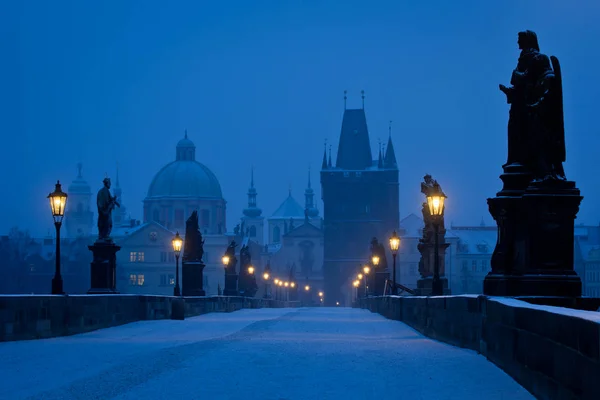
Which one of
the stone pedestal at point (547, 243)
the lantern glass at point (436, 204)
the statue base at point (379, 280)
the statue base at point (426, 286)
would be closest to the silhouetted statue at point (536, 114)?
the stone pedestal at point (547, 243)

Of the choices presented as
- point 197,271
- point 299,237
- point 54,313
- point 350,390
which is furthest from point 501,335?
point 299,237

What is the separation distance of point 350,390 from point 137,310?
18.9 meters

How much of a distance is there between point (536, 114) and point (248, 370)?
590cm

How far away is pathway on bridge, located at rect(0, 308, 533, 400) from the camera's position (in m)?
10.0

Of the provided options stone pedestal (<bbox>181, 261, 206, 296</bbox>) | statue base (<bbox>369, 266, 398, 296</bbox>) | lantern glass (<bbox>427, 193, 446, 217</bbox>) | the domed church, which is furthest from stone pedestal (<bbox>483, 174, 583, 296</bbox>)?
the domed church

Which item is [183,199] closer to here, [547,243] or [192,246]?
[192,246]

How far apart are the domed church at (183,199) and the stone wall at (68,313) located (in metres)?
135

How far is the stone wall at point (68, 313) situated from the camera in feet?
59.8

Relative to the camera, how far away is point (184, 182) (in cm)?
16850

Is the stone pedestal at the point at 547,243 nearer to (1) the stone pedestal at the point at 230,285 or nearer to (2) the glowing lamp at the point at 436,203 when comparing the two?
(2) the glowing lamp at the point at 436,203

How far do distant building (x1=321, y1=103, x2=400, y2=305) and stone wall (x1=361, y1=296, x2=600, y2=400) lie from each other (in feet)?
463

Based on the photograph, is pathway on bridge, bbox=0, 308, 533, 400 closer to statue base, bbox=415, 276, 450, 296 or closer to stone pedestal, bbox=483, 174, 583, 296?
stone pedestal, bbox=483, 174, 583, 296

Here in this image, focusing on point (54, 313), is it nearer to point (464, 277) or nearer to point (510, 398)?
point (510, 398)

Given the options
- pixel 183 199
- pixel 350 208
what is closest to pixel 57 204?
pixel 350 208
